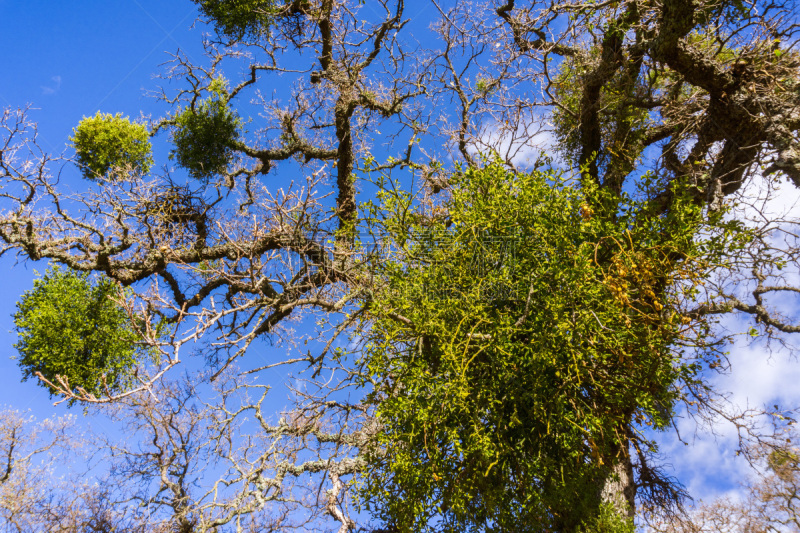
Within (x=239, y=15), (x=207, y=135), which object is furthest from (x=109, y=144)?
(x=239, y=15)

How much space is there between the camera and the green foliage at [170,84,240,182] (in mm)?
6375

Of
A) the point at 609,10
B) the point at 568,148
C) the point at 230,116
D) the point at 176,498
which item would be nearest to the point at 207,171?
the point at 230,116

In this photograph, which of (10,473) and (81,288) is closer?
(81,288)

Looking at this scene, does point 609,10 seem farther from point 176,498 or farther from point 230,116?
point 176,498

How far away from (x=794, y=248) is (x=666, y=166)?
1431 millimetres

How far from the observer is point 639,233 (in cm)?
280

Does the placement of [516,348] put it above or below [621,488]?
above

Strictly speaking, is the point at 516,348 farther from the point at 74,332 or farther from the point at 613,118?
the point at 74,332

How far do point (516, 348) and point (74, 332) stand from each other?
5023 millimetres

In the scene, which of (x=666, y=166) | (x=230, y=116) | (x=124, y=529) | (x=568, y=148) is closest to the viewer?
(x=666, y=166)

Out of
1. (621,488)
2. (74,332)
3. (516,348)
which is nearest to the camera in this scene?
(516,348)

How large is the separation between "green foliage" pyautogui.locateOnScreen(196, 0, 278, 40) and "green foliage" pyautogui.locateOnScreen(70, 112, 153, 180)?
2.10 meters

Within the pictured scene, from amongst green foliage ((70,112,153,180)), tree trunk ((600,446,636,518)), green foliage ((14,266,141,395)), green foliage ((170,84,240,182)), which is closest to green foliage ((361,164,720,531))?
tree trunk ((600,446,636,518))

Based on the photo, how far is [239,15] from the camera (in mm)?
5605
